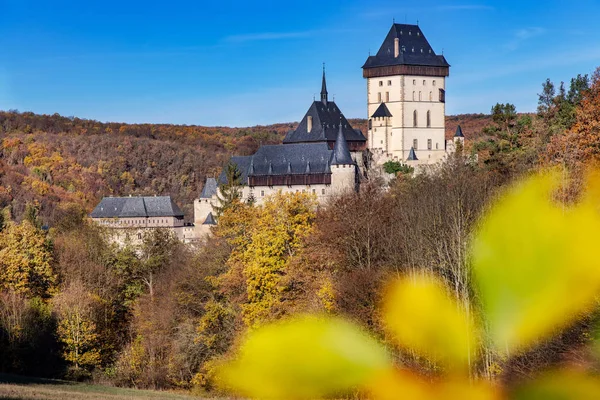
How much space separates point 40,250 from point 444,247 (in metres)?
24.0

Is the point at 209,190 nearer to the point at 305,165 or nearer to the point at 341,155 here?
the point at 305,165

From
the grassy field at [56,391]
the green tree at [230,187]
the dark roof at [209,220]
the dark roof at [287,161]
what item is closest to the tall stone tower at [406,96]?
the dark roof at [287,161]

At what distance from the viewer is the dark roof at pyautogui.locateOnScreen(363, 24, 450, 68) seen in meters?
78.4

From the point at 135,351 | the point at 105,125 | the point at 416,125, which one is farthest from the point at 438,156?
the point at 105,125

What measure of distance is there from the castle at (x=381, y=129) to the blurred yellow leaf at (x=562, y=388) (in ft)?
151

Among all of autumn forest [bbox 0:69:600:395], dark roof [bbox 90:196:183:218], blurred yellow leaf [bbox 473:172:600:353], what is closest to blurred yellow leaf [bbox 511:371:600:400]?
autumn forest [bbox 0:69:600:395]

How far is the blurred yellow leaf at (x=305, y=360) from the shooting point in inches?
1139

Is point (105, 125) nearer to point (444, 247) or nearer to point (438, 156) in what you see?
point (438, 156)

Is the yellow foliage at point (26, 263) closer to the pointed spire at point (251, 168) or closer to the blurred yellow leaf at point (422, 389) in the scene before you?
the blurred yellow leaf at point (422, 389)

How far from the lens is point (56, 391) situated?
26.7 m

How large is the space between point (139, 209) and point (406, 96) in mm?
24663

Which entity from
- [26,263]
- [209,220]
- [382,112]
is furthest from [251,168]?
[26,263]

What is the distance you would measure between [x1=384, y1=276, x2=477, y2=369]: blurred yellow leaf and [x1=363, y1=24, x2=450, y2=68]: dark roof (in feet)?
164

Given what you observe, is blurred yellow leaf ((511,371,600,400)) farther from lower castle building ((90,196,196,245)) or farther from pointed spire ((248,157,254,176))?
lower castle building ((90,196,196,245))
